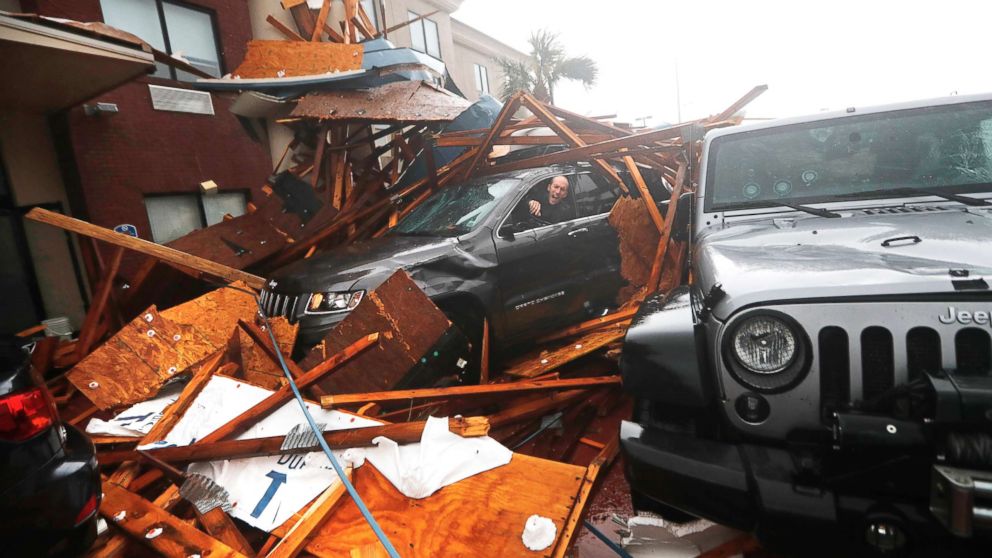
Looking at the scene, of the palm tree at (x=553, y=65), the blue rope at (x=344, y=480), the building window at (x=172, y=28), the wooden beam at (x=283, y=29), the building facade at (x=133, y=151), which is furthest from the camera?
the palm tree at (x=553, y=65)

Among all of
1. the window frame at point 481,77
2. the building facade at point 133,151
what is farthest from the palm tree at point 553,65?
the building facade at point 133,151

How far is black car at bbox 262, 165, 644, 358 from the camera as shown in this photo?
3.86 meters

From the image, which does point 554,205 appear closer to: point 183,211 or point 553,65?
point 183,211

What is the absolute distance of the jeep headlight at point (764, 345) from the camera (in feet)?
5.63

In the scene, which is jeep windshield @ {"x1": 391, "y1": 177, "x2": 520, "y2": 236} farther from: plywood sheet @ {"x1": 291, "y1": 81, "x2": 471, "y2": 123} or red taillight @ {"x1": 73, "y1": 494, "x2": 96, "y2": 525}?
red taillight @ {"x1": 73, "y1": 494, "x2": 96, "y2": 525}

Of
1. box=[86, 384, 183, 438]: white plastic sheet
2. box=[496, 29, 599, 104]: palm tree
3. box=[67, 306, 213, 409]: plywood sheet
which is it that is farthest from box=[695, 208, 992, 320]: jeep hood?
box=[496, 29, 599, 104]: palm tree

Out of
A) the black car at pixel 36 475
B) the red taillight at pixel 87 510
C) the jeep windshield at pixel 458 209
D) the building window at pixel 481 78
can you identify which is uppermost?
the building window at pixel 481 78

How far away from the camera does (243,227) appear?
605 centimetres

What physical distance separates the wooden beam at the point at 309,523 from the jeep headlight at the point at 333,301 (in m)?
1.61

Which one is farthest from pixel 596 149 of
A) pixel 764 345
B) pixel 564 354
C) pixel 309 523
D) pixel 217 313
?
pixel 309 523

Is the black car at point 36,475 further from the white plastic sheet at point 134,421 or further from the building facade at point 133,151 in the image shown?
the building facade at point 133,151

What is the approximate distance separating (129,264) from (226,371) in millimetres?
5321

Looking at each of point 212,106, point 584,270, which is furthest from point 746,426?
point 212,106

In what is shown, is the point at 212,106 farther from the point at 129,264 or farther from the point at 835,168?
the point at 835,168
